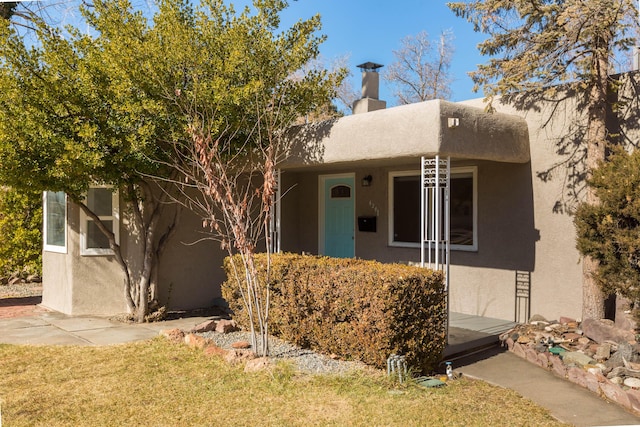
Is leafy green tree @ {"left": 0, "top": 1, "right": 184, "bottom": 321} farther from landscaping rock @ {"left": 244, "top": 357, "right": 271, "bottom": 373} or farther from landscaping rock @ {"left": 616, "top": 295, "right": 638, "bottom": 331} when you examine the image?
landscaping rock @ {"left": 616, "top": 295, "right": 638, "bottom": 331}

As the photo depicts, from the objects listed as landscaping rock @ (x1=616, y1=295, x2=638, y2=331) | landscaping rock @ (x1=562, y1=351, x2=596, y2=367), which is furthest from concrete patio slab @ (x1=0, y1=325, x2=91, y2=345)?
landscaping rock @ (x1=616, y1=295, x2=638, y2=331)

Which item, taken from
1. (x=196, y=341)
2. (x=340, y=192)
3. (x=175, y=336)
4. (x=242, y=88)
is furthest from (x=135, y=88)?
(x=340, y=192)

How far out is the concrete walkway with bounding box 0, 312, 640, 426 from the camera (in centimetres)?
527

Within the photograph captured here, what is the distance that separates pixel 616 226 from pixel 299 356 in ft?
13.1

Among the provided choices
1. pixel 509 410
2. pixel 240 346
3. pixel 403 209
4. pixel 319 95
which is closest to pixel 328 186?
pixel 403 209

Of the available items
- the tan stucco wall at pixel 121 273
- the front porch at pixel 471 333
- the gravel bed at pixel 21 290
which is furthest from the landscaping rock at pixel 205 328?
the gravel bed at pixel 21 290

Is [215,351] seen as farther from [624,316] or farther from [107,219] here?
[624,316]

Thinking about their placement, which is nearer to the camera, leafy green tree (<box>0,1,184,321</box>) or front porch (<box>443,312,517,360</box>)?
front porch (<box>443,312,517,360</box>)

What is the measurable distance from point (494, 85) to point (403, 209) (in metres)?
3.23

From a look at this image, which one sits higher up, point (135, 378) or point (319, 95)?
point (319, 95)

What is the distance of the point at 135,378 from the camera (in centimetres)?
595

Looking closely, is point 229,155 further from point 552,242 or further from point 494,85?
point 552,242

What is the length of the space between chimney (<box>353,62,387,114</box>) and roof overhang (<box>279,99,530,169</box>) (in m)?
1.88

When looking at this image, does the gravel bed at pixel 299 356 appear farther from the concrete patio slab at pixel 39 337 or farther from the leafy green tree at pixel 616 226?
the leafy green tree at pixel 616 226
